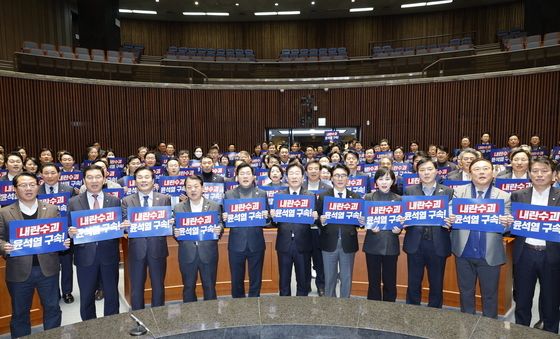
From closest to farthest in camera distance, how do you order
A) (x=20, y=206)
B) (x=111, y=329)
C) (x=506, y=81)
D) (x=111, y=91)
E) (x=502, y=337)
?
(x=502, y=337)
(x=111, y=329)
(x=20, y=206)
(x=506, y=81)
(x=111, y=91)

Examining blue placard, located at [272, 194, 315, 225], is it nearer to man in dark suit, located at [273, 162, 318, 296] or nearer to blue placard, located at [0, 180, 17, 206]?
man in dark suit, located at [273, 162, 318, 296]

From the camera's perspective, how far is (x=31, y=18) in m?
14.9

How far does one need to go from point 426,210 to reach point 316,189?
151 centimetres

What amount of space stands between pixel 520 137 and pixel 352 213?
10.8 meters

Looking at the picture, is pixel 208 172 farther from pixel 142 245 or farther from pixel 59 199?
pixel 142 245

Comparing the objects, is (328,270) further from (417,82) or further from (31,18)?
(31,18)

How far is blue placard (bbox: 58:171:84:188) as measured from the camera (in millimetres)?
5894

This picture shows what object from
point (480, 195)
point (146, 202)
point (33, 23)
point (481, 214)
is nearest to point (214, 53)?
point (33, 23)

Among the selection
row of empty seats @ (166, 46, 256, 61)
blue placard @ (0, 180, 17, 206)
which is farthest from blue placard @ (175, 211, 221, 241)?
row of empty seats @ (166, 46, 256, 61)

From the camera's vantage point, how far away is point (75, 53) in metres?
13.6

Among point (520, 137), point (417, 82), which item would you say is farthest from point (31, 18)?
point (520, 137)

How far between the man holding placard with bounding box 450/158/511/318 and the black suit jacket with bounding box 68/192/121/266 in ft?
10.2

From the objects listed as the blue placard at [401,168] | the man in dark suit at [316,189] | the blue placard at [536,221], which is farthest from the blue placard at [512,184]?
the blue placard at [401,168]

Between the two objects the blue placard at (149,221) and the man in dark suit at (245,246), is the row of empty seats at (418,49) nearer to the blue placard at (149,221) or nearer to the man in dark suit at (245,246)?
the man in dark suit at (245,246)
